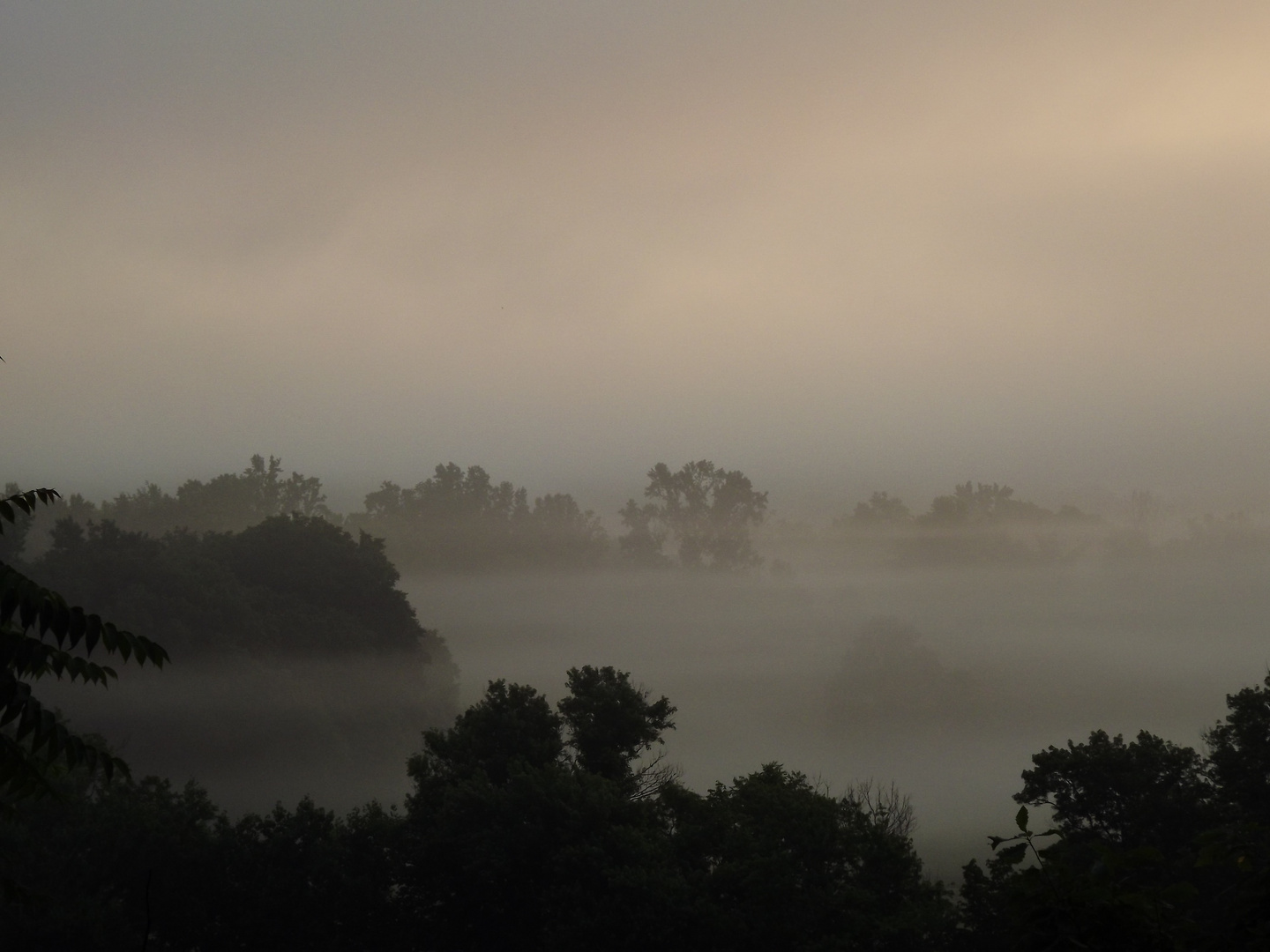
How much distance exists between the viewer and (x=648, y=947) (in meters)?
28.4

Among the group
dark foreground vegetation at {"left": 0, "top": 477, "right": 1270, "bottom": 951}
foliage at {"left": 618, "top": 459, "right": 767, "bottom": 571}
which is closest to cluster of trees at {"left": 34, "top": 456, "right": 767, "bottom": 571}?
foliage at {"left": 618, "top": 459, "right": 767, "bottom": 571}

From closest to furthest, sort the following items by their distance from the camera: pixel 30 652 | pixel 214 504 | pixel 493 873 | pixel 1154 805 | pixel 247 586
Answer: pixel 30 652 < pixel 1154 805 < pixel 493 873 < pixel 247 586 < pixel 214 504

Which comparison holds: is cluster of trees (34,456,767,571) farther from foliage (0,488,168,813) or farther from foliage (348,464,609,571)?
foliage (0,488,168,813)

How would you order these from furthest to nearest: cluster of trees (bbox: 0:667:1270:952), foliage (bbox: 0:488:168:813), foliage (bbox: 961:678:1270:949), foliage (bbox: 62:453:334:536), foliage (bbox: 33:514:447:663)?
foliage (bbox: 62:453:334:536) < foliage (bbox: 33:514:447:663) < cluster of trees (bbox: 0:667:1270:952) < foliage (bbox: 961:678:1270:949) < foliage (bbox: 0:488:168:813)

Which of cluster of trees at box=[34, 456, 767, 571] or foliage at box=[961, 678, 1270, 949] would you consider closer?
foliage at box=[961, 678, 1270, 949]

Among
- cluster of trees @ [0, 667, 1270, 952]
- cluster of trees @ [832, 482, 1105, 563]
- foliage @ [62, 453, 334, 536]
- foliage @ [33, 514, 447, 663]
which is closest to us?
cluster of trees @ [0, 667, 1270, 952]

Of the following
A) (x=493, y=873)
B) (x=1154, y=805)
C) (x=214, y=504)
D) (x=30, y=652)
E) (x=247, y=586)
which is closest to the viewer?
(x=30, y=652)

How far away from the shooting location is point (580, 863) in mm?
30562

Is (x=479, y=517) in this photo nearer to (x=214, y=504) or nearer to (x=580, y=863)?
(x=214, y=504)

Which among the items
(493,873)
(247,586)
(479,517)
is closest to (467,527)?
(479,517)

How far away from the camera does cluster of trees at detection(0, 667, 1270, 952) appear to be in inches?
1109

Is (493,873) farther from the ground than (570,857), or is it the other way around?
(570,857)

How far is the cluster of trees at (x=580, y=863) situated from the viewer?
28172 millimetres

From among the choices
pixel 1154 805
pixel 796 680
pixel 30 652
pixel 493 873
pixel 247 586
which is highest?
pixel 247 586
